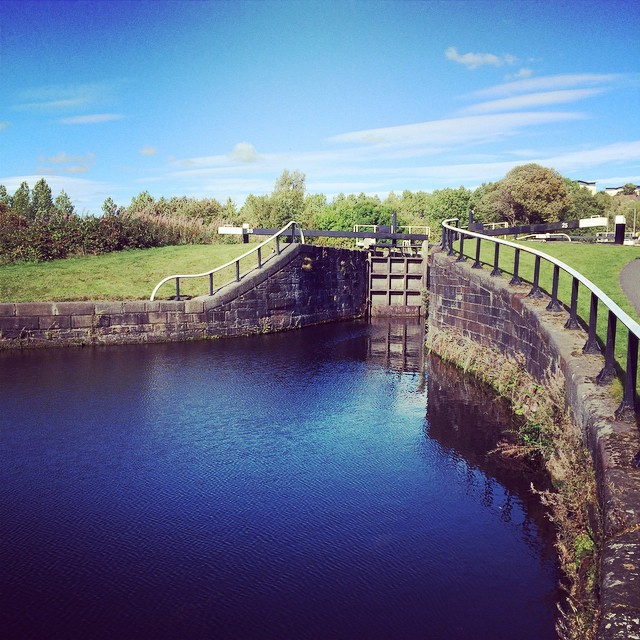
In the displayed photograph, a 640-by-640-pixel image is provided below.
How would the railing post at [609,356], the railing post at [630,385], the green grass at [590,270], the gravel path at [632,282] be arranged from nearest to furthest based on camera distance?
the railing post at [630,385] → the railing post at [609,356] → the green grass at [590,270] → the gravel path at [632,282]

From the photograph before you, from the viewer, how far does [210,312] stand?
16.1 metres

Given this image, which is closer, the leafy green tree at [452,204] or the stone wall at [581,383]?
the stone wall at [581,383]

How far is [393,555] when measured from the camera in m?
5.00

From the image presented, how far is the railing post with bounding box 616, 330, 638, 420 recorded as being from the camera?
15.9 feet

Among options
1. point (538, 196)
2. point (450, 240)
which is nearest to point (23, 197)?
point (538, 196)

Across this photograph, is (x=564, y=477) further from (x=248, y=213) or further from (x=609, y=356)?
(x=248, y=213)

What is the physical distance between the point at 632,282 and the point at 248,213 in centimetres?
5330

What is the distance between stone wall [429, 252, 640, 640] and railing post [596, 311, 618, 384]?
0.13 m

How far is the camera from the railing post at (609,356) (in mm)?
5727

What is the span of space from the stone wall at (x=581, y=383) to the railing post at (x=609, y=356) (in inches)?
5.0

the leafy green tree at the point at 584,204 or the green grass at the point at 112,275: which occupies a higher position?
the leafy green tree at the point at 584,204

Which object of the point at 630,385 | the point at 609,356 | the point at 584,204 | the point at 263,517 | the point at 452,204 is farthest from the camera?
the point at 452,204

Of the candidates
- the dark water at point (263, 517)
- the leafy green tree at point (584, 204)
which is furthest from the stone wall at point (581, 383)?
the leafy green tree at point (584, 204)

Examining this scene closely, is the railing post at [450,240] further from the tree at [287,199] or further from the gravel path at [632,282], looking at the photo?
the tree at [287,199]
